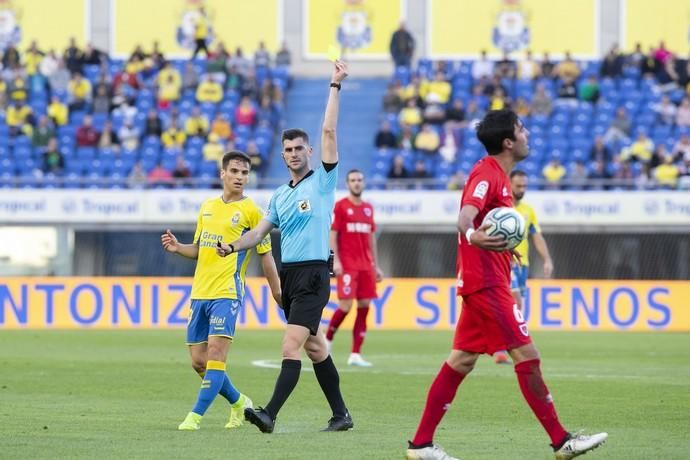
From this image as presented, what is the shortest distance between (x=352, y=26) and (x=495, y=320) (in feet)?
104

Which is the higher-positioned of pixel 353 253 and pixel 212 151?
pixel 212 151

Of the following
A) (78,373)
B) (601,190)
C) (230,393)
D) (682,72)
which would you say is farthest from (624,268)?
(230,393)

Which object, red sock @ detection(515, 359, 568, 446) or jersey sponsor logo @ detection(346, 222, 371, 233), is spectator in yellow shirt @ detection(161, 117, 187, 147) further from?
red sock @ detection(515, 359, 568, 446)

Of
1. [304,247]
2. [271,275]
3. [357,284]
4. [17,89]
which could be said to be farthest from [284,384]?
[17,89]

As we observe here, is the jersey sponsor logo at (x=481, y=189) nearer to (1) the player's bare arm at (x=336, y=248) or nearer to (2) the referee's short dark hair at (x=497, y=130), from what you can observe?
A: (2) the referee's short dark hair at (x=497, y=130)

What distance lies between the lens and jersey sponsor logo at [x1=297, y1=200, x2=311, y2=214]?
10.3 meters

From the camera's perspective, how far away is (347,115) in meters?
36.4

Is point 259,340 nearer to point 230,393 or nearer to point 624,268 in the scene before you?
point 624,268

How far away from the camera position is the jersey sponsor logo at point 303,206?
405 inches

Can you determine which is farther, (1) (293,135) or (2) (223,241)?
(2) (223,241)

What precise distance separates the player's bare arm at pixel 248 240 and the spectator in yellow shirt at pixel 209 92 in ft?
83.1

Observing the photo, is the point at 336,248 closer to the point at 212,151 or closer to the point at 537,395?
the point at 537,395

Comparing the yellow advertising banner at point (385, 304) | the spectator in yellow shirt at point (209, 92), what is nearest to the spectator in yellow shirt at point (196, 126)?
the spectator in yellow shirt at point (209, 92)

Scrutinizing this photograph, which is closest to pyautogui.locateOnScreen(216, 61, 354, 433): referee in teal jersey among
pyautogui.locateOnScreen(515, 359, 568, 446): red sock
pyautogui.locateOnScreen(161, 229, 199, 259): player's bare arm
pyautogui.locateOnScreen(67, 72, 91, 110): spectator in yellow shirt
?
pyautogui.locateOnScreen(161, 229, 199, 259): player's bare arm
